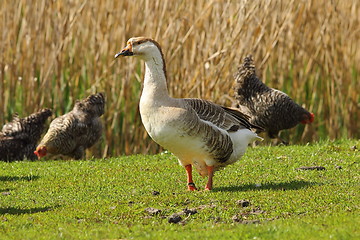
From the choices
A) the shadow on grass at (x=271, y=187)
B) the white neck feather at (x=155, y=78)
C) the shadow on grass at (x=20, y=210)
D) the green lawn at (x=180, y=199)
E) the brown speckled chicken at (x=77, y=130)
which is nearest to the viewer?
the green lawn at (x=180, y=199)

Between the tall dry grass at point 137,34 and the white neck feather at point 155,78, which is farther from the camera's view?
the tall dry grass at point 137,34

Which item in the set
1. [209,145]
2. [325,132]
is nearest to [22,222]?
[209,145]

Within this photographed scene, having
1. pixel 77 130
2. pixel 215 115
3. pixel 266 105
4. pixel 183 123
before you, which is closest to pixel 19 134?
pixel 77 130

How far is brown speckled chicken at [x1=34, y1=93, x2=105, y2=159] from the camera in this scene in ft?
43.9

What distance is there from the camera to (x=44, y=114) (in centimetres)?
1329

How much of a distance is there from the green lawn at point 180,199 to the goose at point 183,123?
0.45 m

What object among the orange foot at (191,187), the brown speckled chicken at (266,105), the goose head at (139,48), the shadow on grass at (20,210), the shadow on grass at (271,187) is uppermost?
the goose head at (139,48)

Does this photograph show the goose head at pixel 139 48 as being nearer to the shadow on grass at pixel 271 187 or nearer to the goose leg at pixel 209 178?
the goose leg at pixel 209 178

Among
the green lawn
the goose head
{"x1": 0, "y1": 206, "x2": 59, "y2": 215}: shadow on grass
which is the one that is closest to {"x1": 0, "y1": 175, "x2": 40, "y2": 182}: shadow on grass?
the green lawn

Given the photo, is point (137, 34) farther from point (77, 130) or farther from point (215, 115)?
point (215, 115)

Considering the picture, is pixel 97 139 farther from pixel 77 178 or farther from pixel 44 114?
pixel 77 178

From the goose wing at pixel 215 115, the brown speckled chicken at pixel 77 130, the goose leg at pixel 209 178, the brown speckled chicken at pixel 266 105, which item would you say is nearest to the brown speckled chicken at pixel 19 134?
the brown speckled chicken at pixel 77 130

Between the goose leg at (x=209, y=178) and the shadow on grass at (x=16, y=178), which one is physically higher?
the goose leg at (x=209, y=178)

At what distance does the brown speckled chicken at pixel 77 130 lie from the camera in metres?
13.4
